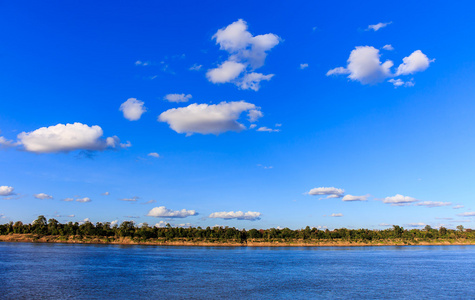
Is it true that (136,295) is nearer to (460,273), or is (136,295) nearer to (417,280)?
(417,280)

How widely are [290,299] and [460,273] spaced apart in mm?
65755

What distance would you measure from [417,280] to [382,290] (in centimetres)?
2041

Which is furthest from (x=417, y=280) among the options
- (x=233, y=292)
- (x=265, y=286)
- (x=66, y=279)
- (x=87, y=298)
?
(x=66, y=279)

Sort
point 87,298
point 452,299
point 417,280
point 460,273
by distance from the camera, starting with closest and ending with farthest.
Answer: point 87,298 → point 452,299 → point 417,280 → point 460,273

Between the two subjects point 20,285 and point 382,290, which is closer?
point 20,285

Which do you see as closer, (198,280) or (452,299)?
(452,299)

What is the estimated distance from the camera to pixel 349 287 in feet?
215

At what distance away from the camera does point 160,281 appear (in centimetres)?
6888

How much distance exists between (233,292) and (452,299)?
37.1 meters

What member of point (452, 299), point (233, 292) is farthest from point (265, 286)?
point (452, 299)

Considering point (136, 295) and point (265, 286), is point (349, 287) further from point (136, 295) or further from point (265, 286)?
→ point (136, 295)

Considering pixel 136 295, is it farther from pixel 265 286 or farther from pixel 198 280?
pixel 265 286

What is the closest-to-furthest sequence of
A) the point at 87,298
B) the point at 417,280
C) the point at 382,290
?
the point at 87,298 → the point at 382,290 → the point at 417,280

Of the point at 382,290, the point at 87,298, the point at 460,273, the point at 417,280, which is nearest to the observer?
the point at 87,298
